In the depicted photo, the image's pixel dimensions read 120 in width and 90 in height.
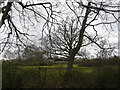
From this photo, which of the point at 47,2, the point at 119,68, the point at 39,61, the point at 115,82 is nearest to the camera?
the point at 115,82

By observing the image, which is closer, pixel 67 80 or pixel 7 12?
pixel 67 80

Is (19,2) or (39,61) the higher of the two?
(19,2)

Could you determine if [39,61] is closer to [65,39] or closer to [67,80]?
[67,80]

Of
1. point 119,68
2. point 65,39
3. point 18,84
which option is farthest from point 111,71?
point 65,39

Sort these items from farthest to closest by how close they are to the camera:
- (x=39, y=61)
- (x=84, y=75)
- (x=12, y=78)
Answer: (x=39, y=61), (x=12, y=78), (x=84, y=75)

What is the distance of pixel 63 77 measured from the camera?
3656 millimetres

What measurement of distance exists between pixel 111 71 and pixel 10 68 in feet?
11.0

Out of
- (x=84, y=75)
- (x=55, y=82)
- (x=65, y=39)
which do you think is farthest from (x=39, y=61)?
(x=65, y=39)

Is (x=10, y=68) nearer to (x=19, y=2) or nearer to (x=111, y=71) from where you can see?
(x=111, y=71)

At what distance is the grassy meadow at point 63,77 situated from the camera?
3033mm

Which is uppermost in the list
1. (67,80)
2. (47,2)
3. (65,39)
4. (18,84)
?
(47,2)

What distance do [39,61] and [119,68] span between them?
2.89 m

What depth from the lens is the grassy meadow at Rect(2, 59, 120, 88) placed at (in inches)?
119

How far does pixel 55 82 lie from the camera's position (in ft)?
12.1
